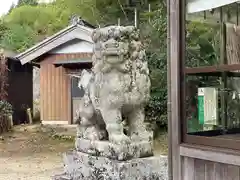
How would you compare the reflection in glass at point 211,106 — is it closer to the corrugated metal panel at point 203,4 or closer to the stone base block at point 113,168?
the corrugated metal panel at point 203,4

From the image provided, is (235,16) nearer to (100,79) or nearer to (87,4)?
(100,79)

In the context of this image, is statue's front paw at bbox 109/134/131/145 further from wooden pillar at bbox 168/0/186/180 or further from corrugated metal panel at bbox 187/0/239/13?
corrugated metal panel at bbox 187/0/239/13

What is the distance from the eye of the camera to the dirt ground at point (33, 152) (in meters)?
8.71

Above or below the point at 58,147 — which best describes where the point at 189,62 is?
above

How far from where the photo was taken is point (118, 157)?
5340 mm

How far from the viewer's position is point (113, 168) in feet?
17.4

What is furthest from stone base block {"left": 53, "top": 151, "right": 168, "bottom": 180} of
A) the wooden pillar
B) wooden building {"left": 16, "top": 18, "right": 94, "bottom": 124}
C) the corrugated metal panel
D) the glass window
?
wooden building {"left": 16, "top": 18, "right": 94, "bottom": 124}

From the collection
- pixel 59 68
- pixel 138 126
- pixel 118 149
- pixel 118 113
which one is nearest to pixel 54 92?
pixel 59 68

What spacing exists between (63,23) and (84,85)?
77.3 ft

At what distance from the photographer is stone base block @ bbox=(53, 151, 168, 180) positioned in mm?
5273

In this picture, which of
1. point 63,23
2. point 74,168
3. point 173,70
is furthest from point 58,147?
point 63,23

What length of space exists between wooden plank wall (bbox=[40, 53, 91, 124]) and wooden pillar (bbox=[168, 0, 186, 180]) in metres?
13.0

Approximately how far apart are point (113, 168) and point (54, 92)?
12486 millimetres

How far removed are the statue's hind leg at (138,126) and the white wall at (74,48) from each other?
1014 cm
